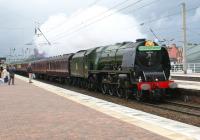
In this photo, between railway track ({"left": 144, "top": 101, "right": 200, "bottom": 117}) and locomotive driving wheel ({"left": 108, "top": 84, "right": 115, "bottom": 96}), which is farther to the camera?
locomotive driving wheel ({"left": 108, "top": 84, "right": 115, "bottom": 96})

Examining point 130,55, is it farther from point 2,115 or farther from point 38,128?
point 38,128

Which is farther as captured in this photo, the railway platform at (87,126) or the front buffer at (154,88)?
the front buffer at (154,88)

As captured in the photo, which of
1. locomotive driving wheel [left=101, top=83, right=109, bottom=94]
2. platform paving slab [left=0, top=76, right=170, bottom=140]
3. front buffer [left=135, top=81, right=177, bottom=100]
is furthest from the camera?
locomotive driving wheel [left=101, top=83, right=109, bottom=94]

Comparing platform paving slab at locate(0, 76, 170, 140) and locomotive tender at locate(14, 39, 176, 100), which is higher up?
locomotive tender at locate(14, 39, 176, 100)

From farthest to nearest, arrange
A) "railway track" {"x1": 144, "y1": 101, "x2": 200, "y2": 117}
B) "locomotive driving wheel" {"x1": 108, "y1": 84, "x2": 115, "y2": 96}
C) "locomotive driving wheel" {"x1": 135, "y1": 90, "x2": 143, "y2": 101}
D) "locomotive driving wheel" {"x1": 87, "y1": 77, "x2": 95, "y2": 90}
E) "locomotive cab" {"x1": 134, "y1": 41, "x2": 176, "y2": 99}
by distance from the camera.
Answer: "locomotive driving wheel" {"x1": 87, "y1": 77, "x2": 95, "y2": 90} → "locomotive driving wheel" {"x1": 108, "y1": 84, "x2": 115, "y2": 96} → "locomotive driving wheel" {"x1": 135, "y1": 90, "x2": 143, "y2": 101} → "locomotive cab" {"x1": 134, "y1": 41, "x2": 176, "y2": 99} → "railway track" {"x1": 144, "y1": 101, "x2": 200, "y2": 117}

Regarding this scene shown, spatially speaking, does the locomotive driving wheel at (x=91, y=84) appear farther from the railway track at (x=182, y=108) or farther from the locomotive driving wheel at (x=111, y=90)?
Result: the railway track at (x=182, y=108)

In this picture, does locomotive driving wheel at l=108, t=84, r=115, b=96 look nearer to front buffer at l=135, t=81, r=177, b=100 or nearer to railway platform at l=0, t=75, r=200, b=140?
front buffer at l=135, t=81, r=177, b=100

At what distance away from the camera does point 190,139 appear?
893cm

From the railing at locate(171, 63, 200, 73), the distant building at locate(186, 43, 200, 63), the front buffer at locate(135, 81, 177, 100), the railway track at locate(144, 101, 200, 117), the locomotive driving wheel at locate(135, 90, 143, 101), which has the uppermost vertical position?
the distant building at locate(186, 43, 200, 63)

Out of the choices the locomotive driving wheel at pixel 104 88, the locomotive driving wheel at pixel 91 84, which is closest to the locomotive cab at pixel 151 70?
the locomotive driving wheel at pixel 104 88

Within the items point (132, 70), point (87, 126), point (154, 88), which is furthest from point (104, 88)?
point (87, 126)

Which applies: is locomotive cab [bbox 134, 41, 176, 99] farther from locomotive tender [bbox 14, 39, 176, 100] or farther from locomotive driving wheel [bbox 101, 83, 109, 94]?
locomotive driving wheel [bbox 101, 83, 109, 94]

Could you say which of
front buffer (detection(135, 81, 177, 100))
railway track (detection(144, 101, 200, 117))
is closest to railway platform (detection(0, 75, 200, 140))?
railway track (detection(144, 101, 200, 117))

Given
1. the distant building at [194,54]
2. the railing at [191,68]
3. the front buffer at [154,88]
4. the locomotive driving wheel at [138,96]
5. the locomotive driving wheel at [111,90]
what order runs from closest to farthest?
the front buffer at [154,88]
the locomotive driving wheel at [138,96]
the locomotive driving wheel at [111,90]
the railing at [191,68]
the distant building at [194,54]
